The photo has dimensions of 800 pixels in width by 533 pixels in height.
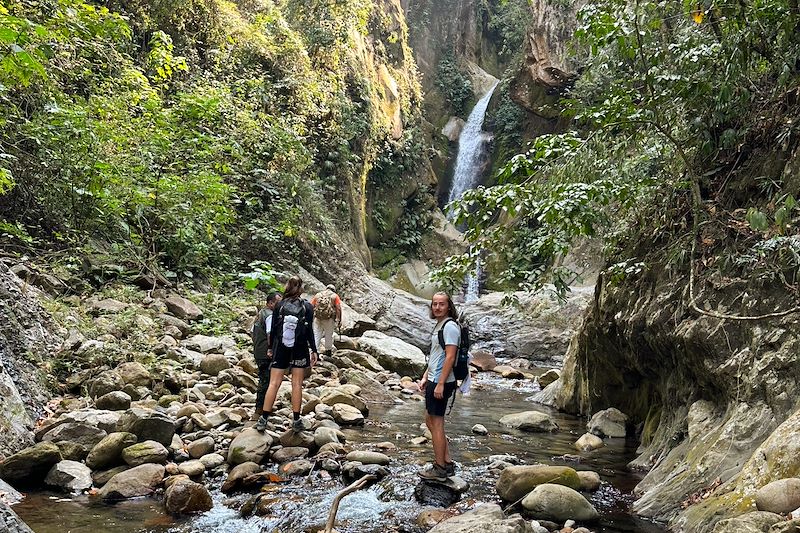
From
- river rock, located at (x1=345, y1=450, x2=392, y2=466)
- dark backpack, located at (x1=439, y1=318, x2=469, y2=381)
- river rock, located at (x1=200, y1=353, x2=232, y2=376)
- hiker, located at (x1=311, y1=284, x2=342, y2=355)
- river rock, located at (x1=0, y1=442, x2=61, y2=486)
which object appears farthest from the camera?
hiker, located at (x1=311, y1=284, x2=342, y2=355)

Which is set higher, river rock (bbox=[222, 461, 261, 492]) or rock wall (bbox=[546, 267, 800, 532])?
rock wall (bbox=[546, 267, 800, 532])

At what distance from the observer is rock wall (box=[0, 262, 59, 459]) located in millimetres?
4973

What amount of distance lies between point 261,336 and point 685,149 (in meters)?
5.67

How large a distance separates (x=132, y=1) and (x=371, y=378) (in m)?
11.1

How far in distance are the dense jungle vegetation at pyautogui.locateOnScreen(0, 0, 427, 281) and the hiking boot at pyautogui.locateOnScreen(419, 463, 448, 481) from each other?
4884mm

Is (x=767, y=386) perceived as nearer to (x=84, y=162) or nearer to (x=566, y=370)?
(x=566, y=370)

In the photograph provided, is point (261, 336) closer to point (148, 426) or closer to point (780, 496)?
point (148, 426)

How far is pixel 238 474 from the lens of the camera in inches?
201

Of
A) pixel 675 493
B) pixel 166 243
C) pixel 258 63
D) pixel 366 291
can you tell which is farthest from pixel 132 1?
pixel 675 493

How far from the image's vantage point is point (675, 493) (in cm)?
477

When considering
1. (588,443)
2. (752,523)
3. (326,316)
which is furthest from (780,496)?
(326,316)

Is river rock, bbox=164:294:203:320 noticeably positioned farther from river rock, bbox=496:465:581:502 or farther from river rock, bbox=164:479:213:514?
river rock, bbox=496:465:581:502

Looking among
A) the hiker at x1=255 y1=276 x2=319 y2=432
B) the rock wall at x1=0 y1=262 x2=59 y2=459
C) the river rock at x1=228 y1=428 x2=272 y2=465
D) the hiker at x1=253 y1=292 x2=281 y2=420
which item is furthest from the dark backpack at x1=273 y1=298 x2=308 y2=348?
the rock wall at x1=0 y1=262 x2=59 y2=459

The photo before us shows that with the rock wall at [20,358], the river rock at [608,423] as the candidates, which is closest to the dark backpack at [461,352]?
the river rock at [608,423]
